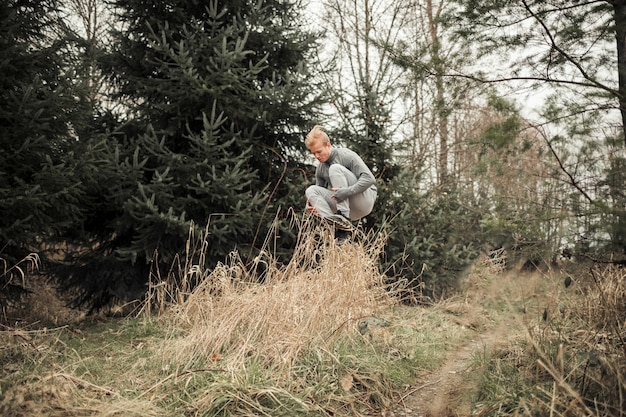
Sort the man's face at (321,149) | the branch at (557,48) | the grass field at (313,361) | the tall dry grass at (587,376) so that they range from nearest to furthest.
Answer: the tall dry grass at (587,376) < the grass field at (313,361) < the branch at (557,48) < the man's face at (321,149)

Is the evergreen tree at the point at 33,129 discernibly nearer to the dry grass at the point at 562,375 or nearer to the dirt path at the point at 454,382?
the dirt path at the point at 454,382

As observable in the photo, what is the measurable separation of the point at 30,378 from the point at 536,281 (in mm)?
3429

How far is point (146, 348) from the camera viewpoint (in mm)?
3871

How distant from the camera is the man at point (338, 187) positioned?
4539mm

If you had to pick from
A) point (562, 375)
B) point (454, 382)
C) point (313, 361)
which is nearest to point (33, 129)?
point (313, 361)

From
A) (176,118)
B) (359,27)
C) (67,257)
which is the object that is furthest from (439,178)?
(67,257)

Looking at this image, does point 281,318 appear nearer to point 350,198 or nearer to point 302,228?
point 302,228

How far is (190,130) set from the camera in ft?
19.7

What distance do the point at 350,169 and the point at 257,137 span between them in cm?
173

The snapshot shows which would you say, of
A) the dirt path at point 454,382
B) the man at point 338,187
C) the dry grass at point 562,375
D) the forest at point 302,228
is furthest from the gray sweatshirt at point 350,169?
the dry grass at point 562,375

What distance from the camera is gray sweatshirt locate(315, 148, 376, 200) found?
4562mm

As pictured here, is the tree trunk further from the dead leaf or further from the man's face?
the man's face

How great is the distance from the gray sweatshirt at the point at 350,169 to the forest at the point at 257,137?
77 centimetres

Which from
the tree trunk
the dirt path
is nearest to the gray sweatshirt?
the dirt path
